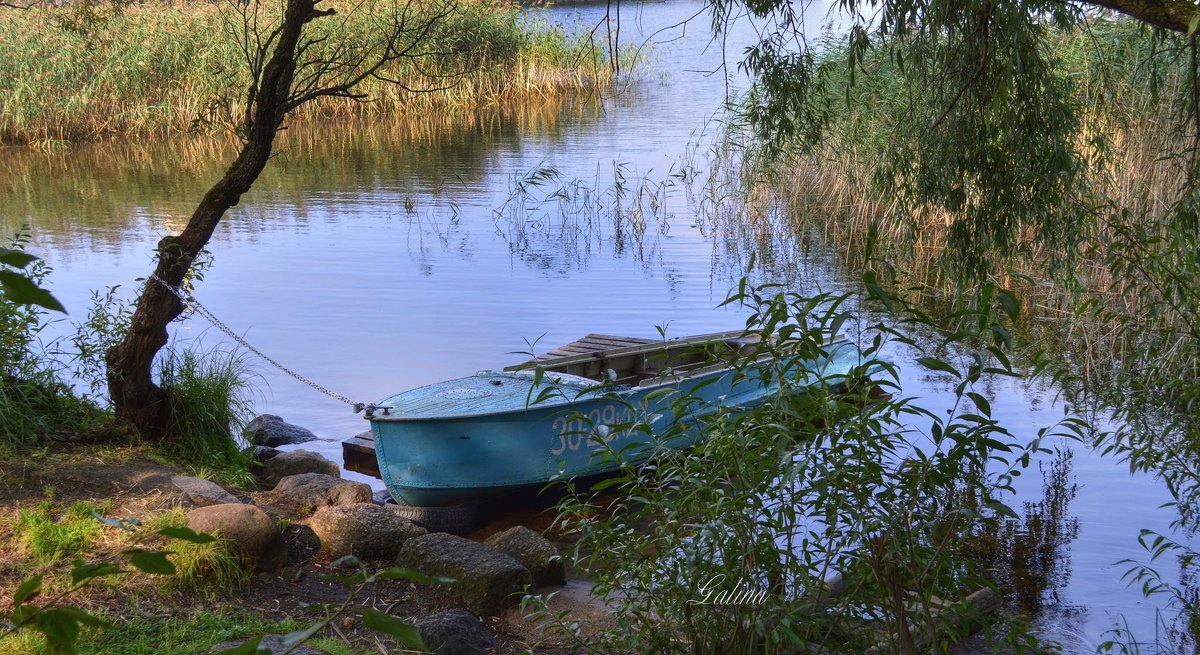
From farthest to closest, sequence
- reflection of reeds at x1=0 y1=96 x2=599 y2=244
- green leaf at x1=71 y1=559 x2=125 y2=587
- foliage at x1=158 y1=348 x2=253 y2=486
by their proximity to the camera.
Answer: reflection of reeds at x1=0 y1=96 x2=599 y2=244
foliage at x1=158 y1=348 x2=253 y2=486
green leaf at x1=71 y1=559 x2=125 y2=587

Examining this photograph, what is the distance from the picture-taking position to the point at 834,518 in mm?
2971

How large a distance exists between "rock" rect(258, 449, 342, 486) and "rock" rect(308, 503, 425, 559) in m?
1.81

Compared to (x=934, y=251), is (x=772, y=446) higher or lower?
higher

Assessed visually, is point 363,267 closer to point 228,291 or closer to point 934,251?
point 228,291


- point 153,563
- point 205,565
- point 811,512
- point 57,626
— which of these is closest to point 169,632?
point 205,565

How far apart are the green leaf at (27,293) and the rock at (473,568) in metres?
4.32

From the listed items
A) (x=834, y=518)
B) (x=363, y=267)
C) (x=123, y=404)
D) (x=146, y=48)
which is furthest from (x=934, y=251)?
(x=146, y=48)

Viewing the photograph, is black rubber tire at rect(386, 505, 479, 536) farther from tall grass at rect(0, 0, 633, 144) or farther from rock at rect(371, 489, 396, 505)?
tall grass at rect(0, 0, 633, 144)

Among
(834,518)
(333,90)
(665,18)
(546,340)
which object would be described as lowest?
(546,340)

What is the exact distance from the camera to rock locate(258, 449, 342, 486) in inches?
304

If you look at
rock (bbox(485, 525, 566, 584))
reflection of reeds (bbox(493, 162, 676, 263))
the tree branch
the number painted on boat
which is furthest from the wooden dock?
reflection of reeds (bbox(493, 162, 676, 263))

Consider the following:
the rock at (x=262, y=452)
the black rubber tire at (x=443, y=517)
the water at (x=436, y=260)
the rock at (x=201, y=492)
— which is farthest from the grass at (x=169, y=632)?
the water at (x=436, y=260)

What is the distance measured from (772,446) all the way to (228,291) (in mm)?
11857

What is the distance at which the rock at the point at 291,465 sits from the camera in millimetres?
7723
